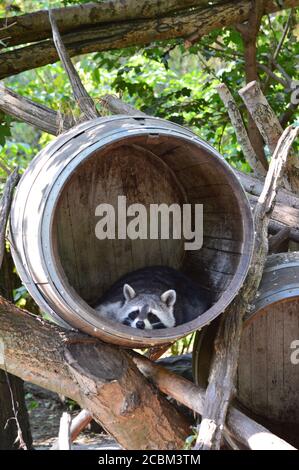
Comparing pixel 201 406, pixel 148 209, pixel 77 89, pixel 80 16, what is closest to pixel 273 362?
pixel 201 406

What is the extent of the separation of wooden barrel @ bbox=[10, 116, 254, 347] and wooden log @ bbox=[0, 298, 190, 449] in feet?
0.39

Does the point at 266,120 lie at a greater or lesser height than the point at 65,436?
greater

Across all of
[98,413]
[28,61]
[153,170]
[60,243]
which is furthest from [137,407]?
[28,61]

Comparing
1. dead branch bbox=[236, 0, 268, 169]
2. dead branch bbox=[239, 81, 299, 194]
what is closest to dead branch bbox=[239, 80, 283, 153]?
dead branch bbox=[239, 81, 299, 194]

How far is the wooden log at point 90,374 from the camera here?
11.8 feet

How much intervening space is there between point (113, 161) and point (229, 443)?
1.96 metres

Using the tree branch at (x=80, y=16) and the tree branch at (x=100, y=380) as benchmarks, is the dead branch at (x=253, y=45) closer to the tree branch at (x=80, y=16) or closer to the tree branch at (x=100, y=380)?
the tree branch at (x=80, y=16)

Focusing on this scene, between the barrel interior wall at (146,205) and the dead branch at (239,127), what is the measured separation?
2.44 feet

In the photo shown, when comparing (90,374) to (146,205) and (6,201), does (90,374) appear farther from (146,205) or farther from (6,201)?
(146,205)

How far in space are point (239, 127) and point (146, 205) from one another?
1.00 metres

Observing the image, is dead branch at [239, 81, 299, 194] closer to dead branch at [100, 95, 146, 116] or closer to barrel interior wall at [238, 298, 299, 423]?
dead branch at [100, 95, 146, 116]

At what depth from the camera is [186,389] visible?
378 cm

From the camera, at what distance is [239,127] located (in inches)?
208

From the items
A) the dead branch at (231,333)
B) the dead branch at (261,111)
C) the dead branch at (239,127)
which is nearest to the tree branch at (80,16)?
the dead branch at (239,127)
